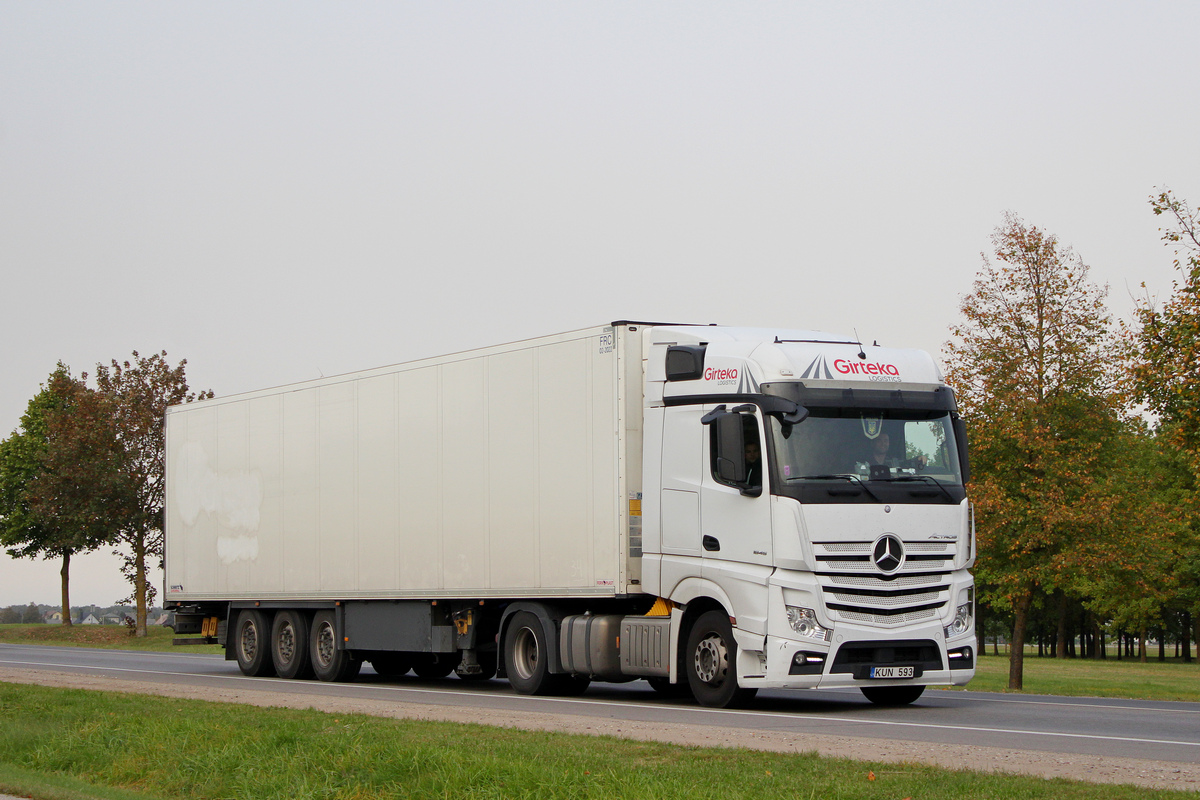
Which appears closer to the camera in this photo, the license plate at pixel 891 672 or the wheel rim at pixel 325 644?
the license plate at pixel 891 672

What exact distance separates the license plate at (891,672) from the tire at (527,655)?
14.8 feet

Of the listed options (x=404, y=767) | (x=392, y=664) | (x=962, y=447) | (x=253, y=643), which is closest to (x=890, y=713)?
(x=962, y=447)

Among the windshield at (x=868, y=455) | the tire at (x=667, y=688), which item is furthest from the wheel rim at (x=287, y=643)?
the windshield at (x=868, y=455)

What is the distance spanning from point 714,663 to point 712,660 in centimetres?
5

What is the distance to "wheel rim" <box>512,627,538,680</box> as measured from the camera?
57.7 ft

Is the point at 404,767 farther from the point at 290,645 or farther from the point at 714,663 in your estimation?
the point at 290,645

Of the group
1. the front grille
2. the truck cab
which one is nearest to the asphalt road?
the truck cab

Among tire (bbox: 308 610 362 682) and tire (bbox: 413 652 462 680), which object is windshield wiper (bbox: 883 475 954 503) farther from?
tire (bbox: 308 610 362 682)

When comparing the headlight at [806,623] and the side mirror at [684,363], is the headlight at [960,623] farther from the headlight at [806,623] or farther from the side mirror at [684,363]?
the side mirror at [684,363]

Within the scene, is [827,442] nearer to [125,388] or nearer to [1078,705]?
[1078,705]

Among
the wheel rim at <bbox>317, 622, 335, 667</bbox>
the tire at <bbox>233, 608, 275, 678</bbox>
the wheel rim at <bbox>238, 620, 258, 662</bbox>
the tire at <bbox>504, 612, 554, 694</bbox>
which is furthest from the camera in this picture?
the wheel rim at <bbox>238, 620, 258, 662</bbox>

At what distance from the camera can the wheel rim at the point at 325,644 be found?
835 inches

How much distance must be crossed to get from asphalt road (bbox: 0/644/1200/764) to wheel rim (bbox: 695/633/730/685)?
37 centimetres

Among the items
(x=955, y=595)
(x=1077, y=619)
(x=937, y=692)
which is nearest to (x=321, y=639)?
(x=937, y=692)
